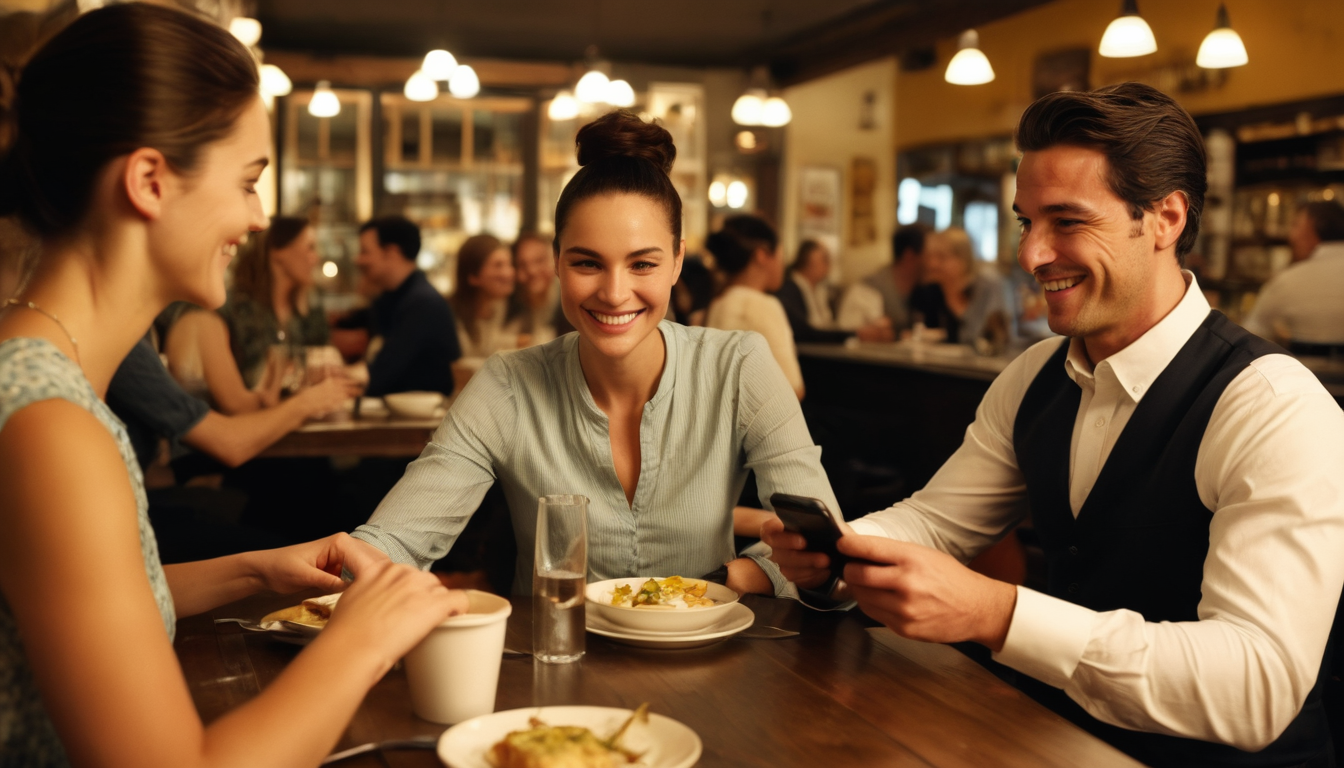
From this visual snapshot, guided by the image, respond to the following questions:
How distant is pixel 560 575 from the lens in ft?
4.25

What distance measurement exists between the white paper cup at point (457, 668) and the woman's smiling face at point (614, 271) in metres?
0.78

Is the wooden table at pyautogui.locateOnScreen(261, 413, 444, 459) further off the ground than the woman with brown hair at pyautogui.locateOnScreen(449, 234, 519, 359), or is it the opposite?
the woman with brown hair at pyautogui.locateOnScreen(449, 234, 519, 359)

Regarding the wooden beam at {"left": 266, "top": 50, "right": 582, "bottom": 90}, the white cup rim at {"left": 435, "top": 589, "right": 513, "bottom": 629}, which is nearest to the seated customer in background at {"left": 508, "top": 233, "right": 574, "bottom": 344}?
the wooden beam at {"left": 266, "top": 50, "right": 582, "bottom": 90}

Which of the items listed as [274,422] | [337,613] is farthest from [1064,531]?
[274,422]

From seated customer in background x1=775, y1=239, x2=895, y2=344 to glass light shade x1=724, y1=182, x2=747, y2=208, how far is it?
1.15 meters

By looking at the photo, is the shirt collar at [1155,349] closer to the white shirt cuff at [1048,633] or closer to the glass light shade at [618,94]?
the white shirt cuff at [1048,633]

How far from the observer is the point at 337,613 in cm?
104

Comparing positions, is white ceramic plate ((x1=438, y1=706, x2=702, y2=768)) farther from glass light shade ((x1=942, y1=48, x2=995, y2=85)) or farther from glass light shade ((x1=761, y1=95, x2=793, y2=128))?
glass light shade ((x1=761, y1=95, x2=793, y2=128))

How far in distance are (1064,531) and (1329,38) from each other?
629 cm

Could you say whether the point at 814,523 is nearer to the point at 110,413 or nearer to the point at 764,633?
the point at 764,633

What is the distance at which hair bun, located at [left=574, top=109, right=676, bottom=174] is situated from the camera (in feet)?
6.31

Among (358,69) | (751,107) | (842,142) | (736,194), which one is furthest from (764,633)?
(842,142)

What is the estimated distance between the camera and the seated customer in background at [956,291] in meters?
7.86

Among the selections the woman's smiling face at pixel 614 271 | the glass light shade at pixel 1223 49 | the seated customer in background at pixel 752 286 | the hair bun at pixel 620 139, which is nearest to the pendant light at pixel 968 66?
the glass light shade at pixel 1223 49
